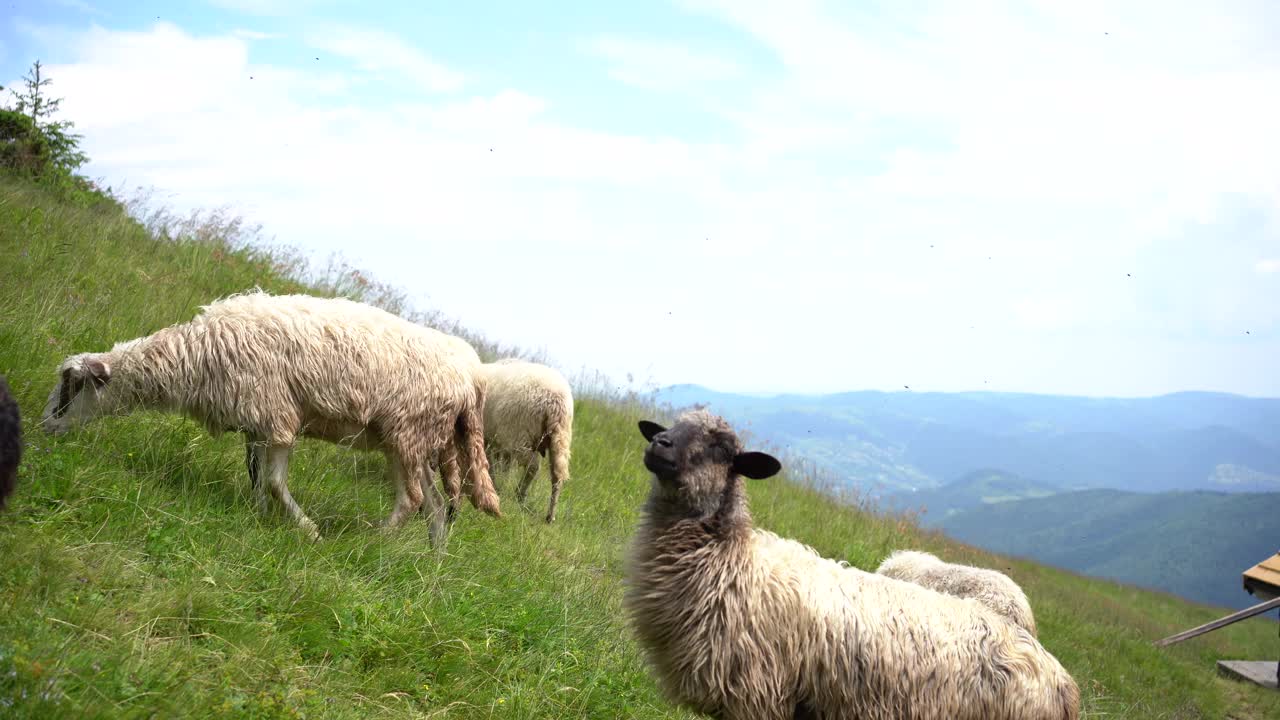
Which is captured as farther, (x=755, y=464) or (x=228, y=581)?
(x=228, y=581)

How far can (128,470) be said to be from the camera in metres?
5.87

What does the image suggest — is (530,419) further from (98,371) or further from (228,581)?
(228,581)

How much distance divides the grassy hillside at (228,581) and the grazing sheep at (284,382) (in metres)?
0.24

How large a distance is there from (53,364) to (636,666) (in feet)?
16.0

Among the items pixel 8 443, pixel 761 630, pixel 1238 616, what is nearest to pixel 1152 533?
pixel 1238 616

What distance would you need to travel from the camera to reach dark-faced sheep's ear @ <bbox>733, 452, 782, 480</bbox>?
4504 millimetres

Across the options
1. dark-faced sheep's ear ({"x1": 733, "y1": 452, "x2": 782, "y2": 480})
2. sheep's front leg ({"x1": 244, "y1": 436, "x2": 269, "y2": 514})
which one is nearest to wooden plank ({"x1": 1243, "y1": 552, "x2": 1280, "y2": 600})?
dark-faced sheep's ear ({"x1": 733, "y1": 452, "x2": 782, "y2": 480})

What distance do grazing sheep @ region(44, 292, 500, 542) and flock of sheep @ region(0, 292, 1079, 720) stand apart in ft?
0.05

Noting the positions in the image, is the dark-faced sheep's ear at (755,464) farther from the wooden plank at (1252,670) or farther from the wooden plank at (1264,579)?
the wooden plank at (1252,670)

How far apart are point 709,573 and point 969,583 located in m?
3.37

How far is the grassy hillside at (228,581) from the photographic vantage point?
12.5 ft

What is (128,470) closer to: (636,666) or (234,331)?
(234,331)

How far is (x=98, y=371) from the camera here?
6285 millimetres

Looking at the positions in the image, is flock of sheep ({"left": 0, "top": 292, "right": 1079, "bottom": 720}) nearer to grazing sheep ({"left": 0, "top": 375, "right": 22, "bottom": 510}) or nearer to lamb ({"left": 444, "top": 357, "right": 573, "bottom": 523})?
grazing sheep ({"left": 0, "top": 375, "right": 22, "bottom": 510})
